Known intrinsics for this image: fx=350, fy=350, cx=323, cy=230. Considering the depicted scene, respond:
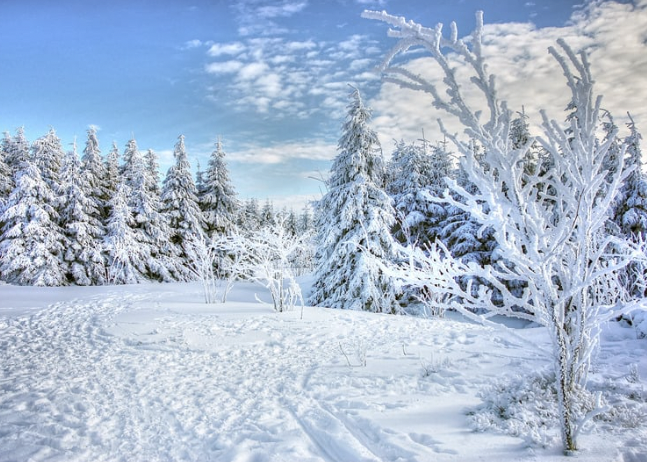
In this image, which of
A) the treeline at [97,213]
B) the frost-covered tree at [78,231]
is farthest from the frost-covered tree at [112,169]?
the frost-covered tree at [78,231]

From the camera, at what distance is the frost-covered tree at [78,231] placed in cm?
2031

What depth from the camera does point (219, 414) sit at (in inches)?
163

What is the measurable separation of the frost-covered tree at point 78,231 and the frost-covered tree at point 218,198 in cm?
665

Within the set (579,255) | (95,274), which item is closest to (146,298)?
(95,274)

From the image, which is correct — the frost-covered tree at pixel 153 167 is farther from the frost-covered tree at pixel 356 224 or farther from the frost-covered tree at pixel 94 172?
the frost-covered tree at pixel 356 224

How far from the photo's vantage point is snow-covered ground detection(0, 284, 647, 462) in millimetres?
3297

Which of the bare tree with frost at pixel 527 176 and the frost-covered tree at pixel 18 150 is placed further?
the frost-covered tree at pixel 18 150

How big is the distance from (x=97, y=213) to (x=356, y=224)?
17.3 m

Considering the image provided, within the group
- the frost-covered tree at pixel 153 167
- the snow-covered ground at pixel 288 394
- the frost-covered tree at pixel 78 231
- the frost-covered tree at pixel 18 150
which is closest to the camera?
the snow-covered ground at pixel 288 394

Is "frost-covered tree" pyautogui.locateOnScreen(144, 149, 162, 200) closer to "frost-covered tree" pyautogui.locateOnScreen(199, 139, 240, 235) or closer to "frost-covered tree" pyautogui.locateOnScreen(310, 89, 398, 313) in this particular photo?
"frost-covered tree" pyautogui.locateOnScreen(199, 139, 240, 235)

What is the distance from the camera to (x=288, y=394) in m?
4.68

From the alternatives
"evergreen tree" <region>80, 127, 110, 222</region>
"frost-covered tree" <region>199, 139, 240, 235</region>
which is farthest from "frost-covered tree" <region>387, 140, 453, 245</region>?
"evergreen tree" <region>80, 127, 110, 222</region>

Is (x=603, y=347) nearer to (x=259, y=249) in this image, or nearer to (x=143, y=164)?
(x=259, y=249)

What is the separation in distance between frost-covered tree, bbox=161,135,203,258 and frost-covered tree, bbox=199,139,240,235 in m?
0.99
